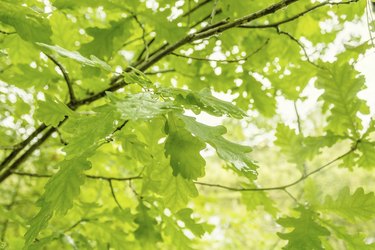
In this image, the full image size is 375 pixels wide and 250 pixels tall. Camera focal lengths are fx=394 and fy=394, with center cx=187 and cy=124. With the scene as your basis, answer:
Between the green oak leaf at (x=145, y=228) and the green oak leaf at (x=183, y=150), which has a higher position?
the green oak leaf at (x=145, y=228)

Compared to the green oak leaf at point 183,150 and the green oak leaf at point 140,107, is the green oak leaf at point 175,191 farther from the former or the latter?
the green oak leaf at point 140,107

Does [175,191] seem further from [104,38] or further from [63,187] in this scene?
[104,38]

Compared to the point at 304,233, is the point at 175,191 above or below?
below

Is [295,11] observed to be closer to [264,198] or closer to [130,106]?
[264,198]

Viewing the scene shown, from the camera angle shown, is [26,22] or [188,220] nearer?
[26,22]

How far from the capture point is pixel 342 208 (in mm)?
1138

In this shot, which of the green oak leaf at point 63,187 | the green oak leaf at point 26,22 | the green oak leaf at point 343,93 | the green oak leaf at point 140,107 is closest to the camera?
the green oak leaf at point 140,107

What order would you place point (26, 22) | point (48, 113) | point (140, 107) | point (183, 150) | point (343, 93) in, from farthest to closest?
1. point (343, 93)
2. point (26, 22)
3. point (48, 113)
4. point (183, 150)
5. point (140, 107)

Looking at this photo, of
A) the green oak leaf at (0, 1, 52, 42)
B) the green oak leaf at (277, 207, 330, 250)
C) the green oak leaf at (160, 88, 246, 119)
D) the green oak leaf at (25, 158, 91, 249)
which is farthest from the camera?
the green oak leaf at (277, 207, 330, 250)

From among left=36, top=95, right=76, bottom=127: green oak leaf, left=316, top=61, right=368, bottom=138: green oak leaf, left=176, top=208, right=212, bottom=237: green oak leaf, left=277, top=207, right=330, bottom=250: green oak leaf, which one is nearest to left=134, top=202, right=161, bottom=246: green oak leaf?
left=176, top=208, right=212, bottom=237: green oak leaf

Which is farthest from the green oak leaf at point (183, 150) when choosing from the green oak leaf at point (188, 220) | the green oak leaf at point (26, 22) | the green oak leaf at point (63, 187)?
the green oak leaf at point (188, 220)

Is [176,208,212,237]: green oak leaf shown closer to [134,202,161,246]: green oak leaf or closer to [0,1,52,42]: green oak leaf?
[134,202,161,246]: green oak leaf

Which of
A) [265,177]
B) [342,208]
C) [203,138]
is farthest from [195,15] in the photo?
[265,177]

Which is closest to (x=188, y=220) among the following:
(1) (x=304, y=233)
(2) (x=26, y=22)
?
(1) (x=304, y=233)
